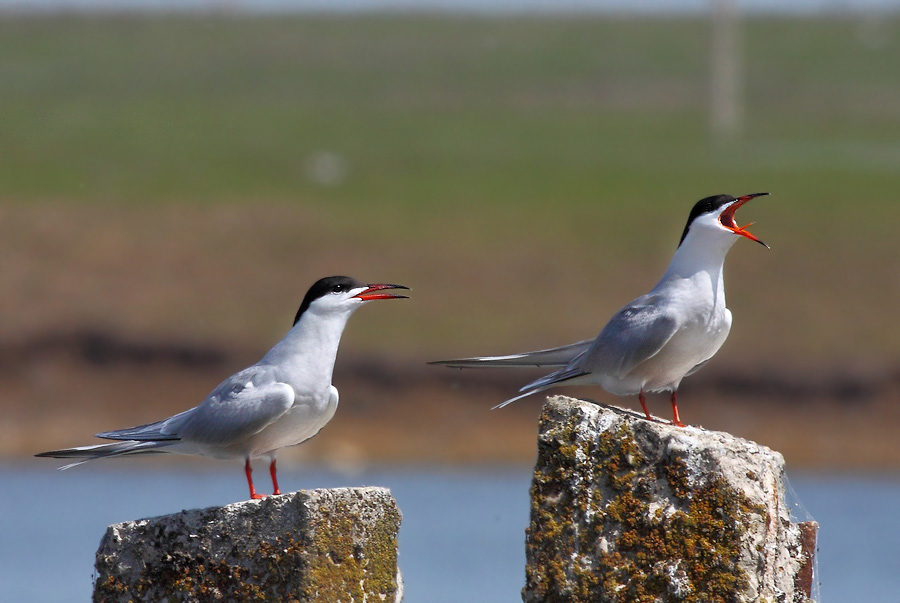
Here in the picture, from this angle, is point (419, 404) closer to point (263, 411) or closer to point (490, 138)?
point (263, 411)

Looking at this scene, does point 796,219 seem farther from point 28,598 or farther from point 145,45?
point 145,45

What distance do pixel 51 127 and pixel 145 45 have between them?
19.7m

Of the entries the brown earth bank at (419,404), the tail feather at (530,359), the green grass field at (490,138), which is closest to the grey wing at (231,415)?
the tail feather at (530,359)

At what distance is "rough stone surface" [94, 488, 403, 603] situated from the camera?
239 inches

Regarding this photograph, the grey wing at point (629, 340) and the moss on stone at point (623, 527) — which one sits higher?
the grey wing at point (629, 340)

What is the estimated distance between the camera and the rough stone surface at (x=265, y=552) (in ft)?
19.9

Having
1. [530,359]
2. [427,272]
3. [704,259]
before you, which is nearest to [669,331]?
[704,259]

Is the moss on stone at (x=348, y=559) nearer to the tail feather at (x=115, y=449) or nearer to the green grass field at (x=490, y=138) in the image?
the tail feather at (x=115, y=449)

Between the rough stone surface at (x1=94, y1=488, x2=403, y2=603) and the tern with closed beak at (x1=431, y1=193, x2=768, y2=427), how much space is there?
5.13ft

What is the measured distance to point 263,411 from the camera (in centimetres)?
753

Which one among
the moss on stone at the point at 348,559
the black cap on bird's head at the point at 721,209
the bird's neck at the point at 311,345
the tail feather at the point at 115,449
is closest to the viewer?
the moss on stone at the point at 348,559

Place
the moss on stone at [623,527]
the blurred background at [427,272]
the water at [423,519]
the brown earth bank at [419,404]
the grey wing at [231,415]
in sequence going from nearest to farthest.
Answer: the moss on stone at [623,527] → the grey wing at [231,415] → the water at [423,519] → the blurred background at [427,272] → the brown earth bank at [419,404]

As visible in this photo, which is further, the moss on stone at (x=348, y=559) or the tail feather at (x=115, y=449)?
the tail feather at (x=115, y=449)

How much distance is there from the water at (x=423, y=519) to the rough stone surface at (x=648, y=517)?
379 inches
